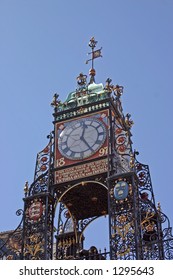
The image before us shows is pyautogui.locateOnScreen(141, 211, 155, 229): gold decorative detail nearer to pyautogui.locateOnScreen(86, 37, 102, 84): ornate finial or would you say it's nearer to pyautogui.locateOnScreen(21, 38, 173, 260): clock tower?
pyautogui.locateOnScreen(21, 38, 173, 260): clock tower

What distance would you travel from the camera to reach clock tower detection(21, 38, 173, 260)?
19.0 m

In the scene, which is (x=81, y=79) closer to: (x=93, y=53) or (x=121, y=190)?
(x=93, y=53)

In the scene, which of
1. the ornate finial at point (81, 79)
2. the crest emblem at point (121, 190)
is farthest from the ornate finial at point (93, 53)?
the crest emblem at point (121, 190)

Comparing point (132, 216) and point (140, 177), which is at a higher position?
point (140, 177)

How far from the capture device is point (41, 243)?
1955 cm

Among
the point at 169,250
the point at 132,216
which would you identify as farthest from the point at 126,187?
the point at 169,250

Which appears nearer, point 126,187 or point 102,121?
point 126,187

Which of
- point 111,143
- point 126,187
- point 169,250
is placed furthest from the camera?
point 111,143

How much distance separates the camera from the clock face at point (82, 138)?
69.3 ft

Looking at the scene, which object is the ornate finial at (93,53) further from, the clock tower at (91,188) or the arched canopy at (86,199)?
the arched canopy at (86,199)

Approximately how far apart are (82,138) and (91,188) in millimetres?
1518
